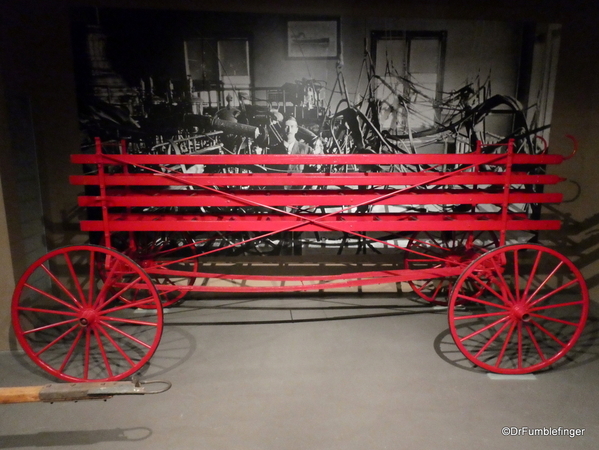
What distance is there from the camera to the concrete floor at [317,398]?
215 centimetres

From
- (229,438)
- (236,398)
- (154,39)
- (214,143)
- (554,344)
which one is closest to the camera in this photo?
(229,438)

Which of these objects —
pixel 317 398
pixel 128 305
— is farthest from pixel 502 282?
pixel 128 305

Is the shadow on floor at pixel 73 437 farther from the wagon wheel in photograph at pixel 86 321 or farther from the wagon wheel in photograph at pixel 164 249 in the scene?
the wagon wheel in photograph at pixel 164 249

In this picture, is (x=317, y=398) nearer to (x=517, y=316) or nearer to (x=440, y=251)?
(x=517, y=316)

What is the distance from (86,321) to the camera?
8.51 feet

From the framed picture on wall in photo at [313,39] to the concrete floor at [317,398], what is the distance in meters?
2.31

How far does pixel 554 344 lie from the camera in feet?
9.86

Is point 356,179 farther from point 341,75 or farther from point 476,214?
point 341,75

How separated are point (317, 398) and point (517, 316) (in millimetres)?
1413

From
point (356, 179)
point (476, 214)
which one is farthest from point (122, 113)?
point (476, 214)

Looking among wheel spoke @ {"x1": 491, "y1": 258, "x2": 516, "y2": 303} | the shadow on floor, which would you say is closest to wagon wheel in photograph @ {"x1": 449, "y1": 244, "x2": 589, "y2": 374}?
wheel spoke @ {"x1": 491, "y1": 258, "x2": 516, "y2": 303}

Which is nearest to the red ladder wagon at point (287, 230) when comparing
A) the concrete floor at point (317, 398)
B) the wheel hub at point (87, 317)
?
the wheel hub at point (87, 317)

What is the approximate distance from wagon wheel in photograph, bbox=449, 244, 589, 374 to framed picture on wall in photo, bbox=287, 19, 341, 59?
217cm

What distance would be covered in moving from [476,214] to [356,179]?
3.35ft
